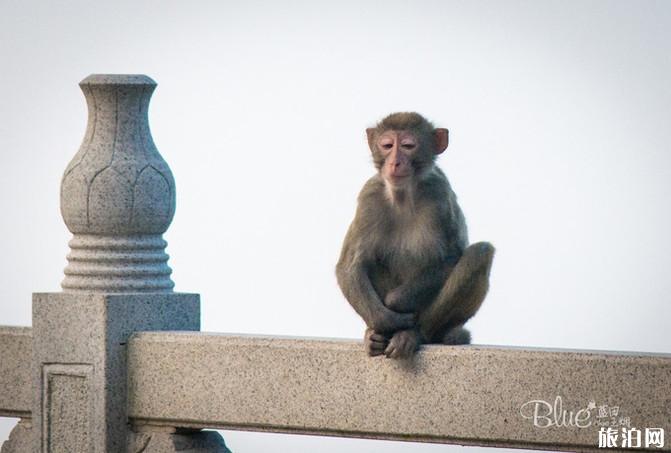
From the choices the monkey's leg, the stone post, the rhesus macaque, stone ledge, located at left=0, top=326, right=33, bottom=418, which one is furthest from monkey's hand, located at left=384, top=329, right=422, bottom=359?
stone ledge, located at left=0, top=326, right=33, bottom=418

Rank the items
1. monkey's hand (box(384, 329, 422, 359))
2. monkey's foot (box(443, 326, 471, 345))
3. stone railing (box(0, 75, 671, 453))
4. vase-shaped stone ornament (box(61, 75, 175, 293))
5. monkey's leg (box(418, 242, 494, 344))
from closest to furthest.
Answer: stone railing (box(0, 75, 671, 453)) → monkey's hand (box(384, 329, 422, 359)) → monkey's leg (box(418, 242, 494, 344)) → monkey's foot (box(443, 326, 471, 345)) → vase-shaped stone ornament (box(61, 75, 175, 293))

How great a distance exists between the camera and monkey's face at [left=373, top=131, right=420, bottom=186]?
8469mm

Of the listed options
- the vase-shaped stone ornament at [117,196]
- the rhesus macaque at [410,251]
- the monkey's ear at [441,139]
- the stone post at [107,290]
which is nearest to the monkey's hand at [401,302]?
the rhesus macaque at [410,251]

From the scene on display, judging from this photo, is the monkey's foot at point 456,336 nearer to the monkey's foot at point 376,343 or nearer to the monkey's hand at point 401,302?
the monkey's hand at point 401,302

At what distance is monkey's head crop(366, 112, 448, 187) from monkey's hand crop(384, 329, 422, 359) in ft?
2.65

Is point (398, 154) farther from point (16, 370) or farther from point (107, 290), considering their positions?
point (16, 370)

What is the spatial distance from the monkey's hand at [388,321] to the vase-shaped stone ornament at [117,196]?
1641mm

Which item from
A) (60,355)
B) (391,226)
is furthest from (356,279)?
(60,355)

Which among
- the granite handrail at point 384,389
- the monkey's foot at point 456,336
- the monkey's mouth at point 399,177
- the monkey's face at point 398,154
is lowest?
the granite handrail at point 384,389

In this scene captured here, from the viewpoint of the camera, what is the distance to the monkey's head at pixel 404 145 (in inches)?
334

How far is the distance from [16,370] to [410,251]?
8.36 feet

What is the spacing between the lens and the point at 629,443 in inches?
301

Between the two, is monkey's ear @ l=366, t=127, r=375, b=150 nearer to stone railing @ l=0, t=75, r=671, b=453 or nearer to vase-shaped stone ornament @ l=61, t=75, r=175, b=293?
stone railing @ l=0, t=75, r=671, b=453

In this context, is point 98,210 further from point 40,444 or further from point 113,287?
point 40,444
